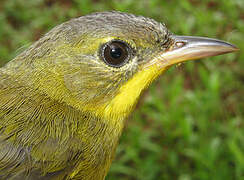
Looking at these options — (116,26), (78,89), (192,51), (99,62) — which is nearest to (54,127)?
(78,89)

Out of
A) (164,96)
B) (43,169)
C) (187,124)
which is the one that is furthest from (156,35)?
(164,96)

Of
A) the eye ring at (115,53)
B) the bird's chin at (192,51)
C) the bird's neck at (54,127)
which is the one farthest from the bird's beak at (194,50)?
the bird's neck at (54,127)

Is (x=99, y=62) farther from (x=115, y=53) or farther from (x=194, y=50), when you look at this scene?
(x=194, y=50)

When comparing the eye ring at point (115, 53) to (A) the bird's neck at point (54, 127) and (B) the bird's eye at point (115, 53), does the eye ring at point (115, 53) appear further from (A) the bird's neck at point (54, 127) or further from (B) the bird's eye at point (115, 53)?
(A) the bird's neck at point (54, 127)

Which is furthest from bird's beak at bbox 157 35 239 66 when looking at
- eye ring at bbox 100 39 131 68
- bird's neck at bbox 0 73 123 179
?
bird's neck at bbox 0 73 123 179

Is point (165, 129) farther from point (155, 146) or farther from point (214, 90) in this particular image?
point (214, 90)

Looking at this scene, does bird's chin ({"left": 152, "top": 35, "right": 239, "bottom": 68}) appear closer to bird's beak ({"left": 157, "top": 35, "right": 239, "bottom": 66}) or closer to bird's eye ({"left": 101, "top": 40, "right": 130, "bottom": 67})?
bird's beak ({"left": 157, "top": 35, "right": 239, "bottom": 66})
